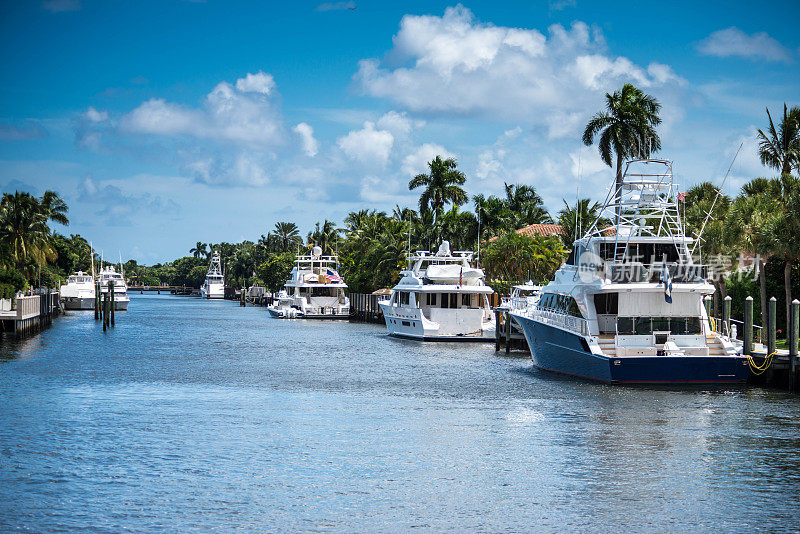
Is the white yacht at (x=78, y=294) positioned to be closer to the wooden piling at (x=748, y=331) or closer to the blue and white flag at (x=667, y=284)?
the blue and white flag at (x=667, y=284)

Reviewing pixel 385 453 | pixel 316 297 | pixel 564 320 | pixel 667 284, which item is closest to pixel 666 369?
pixel 667 284

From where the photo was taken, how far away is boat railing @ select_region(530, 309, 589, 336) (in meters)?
36.2

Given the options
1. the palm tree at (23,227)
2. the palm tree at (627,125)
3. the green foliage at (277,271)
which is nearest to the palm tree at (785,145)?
the palm tree at (627,125)

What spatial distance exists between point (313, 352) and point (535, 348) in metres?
18.2

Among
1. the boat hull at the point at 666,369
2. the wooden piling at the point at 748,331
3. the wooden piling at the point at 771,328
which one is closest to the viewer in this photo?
the boat hull at the point at 666,369

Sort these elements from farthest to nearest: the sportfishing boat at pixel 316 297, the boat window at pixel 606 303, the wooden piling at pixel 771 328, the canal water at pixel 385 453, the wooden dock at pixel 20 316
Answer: the sportfishing boat at pixel 316 297
the wooden dock at pixel 20 316
the boat window at pixel 606 303
the wooden piling at pixel 771 328
the canal water at pixel 385 453

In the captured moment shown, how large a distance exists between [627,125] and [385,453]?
152ft

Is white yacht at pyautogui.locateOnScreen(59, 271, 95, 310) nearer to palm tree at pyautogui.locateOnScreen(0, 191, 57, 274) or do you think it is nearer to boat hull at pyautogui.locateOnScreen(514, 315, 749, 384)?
palm tree at pyautogui.locateOnScreen(0, 191, 57, 274)

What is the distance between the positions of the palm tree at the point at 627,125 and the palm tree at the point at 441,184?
28.2 m

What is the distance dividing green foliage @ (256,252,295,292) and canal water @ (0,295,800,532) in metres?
107

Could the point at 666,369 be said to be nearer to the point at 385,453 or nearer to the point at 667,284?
the point at 667,284

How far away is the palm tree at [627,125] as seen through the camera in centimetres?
6456

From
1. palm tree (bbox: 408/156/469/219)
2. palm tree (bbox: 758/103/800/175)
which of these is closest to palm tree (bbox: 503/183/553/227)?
palm tree (bbox: 408/156/469/219)

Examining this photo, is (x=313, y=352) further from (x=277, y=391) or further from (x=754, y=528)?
(x=754, y=528)
